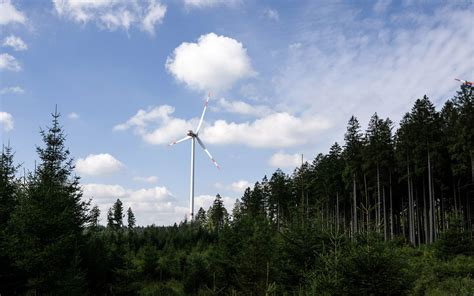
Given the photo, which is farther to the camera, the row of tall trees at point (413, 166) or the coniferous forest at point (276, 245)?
the row of tall trees at point (413, 166)

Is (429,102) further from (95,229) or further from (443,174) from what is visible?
(95,229)

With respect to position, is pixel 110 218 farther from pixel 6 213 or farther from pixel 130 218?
pixel 6 213

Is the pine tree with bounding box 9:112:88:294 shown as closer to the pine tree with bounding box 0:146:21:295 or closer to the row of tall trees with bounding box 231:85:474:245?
the pine tree with bounding box 0:146:21:295

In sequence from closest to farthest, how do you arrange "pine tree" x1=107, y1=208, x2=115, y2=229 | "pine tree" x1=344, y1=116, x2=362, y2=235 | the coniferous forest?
the coniferous forest, "pine tree" x1=344, y1=116, x2=362, y2=235, "pine tree" x1=107, y1=208, x2=115, y2=229

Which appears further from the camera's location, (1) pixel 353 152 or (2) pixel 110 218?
(2) pixel 110 218

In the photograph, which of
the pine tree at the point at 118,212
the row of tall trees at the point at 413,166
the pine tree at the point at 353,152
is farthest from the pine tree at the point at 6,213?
the pine tree at the point at 118,212

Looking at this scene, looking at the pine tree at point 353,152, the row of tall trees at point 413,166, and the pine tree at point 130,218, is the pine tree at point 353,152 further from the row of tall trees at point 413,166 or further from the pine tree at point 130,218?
the pine tree at point 130,218

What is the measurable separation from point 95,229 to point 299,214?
1471 cm

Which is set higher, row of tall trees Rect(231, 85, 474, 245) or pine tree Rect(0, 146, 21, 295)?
row of tall trees Rect(231, 85, 474, 245)

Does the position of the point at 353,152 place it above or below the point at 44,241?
above

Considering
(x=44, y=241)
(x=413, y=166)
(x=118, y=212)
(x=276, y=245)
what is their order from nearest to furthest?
(x=44, y=241)
(x=276, y=245)
(x=413, y=166)
(x=118, y=212)

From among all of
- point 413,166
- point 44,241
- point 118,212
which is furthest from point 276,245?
point 118,212

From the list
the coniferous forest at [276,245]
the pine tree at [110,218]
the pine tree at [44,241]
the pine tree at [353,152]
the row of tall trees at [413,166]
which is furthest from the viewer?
the pine tree at [110,218]

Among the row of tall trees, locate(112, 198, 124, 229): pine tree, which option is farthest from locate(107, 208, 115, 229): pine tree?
the row of tall trees
